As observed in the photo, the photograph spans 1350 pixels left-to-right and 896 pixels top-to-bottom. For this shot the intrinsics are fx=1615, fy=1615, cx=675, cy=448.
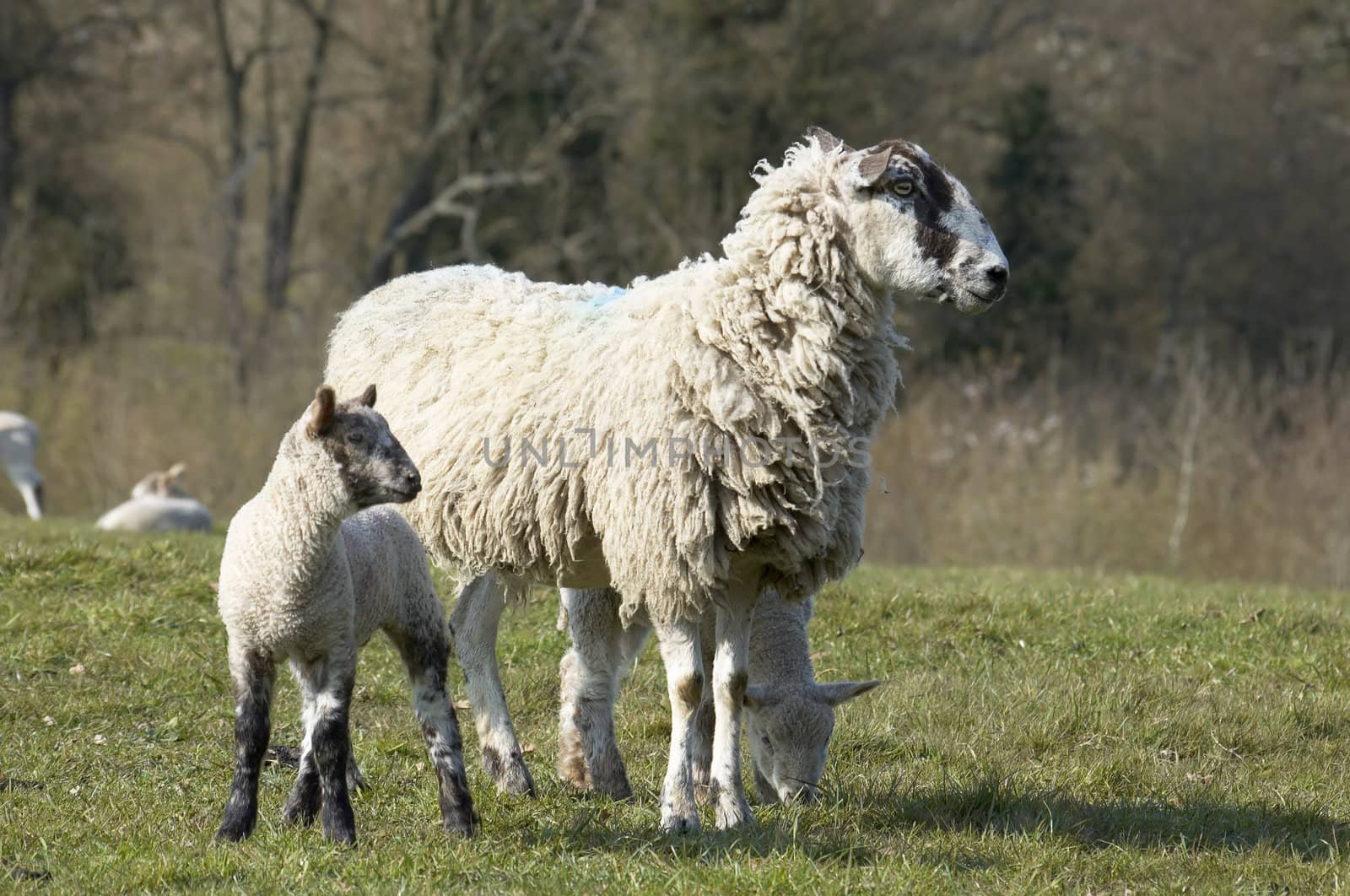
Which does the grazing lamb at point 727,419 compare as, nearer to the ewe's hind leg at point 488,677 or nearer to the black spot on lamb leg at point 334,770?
the ewe's hind leg at point 488,677

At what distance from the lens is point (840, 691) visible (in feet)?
20.6

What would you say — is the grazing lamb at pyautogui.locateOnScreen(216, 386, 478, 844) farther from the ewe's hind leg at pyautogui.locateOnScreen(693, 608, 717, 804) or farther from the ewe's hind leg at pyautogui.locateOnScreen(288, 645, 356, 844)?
the ewe's hind leg at pyautogui.locateOnScreen(693, 608, 717, 804)

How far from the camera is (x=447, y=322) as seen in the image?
6449 mm

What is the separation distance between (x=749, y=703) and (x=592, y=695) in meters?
0.62

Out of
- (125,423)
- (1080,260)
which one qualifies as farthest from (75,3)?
(1080,260)

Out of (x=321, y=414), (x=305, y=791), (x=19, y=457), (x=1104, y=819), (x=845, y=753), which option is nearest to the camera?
(x=321, y=414)

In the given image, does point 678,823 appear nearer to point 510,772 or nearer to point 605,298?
point 510,772

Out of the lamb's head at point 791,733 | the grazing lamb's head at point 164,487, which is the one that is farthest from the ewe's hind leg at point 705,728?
the grazing lamb's head at point 164,487

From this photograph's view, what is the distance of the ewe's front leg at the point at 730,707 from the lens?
545cm

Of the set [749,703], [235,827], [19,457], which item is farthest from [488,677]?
[19,457]

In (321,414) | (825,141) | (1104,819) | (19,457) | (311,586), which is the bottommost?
(19,457)

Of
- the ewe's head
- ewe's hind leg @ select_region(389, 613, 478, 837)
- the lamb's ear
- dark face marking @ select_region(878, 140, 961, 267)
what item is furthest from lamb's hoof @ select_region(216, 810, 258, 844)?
dark face marking @ select_region(878, 140, 961, 267)

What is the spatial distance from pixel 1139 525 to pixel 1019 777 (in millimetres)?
11810

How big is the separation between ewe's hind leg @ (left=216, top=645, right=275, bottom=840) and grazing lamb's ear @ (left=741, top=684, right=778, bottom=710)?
192 centimetres
